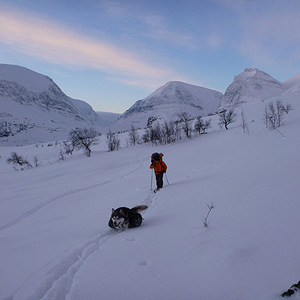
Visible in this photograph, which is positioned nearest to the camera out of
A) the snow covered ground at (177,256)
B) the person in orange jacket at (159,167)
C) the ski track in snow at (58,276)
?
the snow covered ground at (177,256)

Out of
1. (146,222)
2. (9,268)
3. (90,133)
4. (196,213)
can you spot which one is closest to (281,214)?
(196,213)

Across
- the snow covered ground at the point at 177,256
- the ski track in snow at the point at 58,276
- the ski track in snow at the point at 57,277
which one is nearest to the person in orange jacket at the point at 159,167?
the snow covered ground at the point at 177,256

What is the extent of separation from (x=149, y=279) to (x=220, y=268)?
0.89 metres

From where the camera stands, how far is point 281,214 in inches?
128

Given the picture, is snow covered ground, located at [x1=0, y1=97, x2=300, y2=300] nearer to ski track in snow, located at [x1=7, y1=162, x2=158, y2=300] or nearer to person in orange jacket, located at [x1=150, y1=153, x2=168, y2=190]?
ski track in snow, located at [x1=7, y1=162, x2=158, y2=300]

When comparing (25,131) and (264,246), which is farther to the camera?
(25,131)

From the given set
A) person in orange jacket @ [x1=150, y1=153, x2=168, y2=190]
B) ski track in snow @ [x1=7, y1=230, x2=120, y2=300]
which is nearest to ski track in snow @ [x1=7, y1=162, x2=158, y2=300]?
ski track in snow @ [x1=7, y1=230, x2=120, y2=300]

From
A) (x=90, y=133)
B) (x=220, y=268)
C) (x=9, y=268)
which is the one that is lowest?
(x=9, y=268)

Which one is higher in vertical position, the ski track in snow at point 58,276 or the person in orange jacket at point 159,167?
the person in orange jacket at point 159,167

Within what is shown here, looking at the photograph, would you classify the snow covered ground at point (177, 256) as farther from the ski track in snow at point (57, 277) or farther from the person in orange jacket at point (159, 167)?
the person in orange jacket at point (159, 167)

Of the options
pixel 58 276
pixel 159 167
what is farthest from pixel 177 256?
pixel 159 167

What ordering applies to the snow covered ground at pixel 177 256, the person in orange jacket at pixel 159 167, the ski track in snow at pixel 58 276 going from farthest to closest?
the person in orange jacket at pixel 159 167 → the ski track in snow at pixel 58 276 → the snow covered ground at pixel 177 256

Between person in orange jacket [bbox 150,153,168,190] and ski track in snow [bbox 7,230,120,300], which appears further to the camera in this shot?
person in orange jacket [bbox 150,153,168,190]

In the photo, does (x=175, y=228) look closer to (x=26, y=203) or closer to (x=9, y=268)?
(x=9, y=268)
